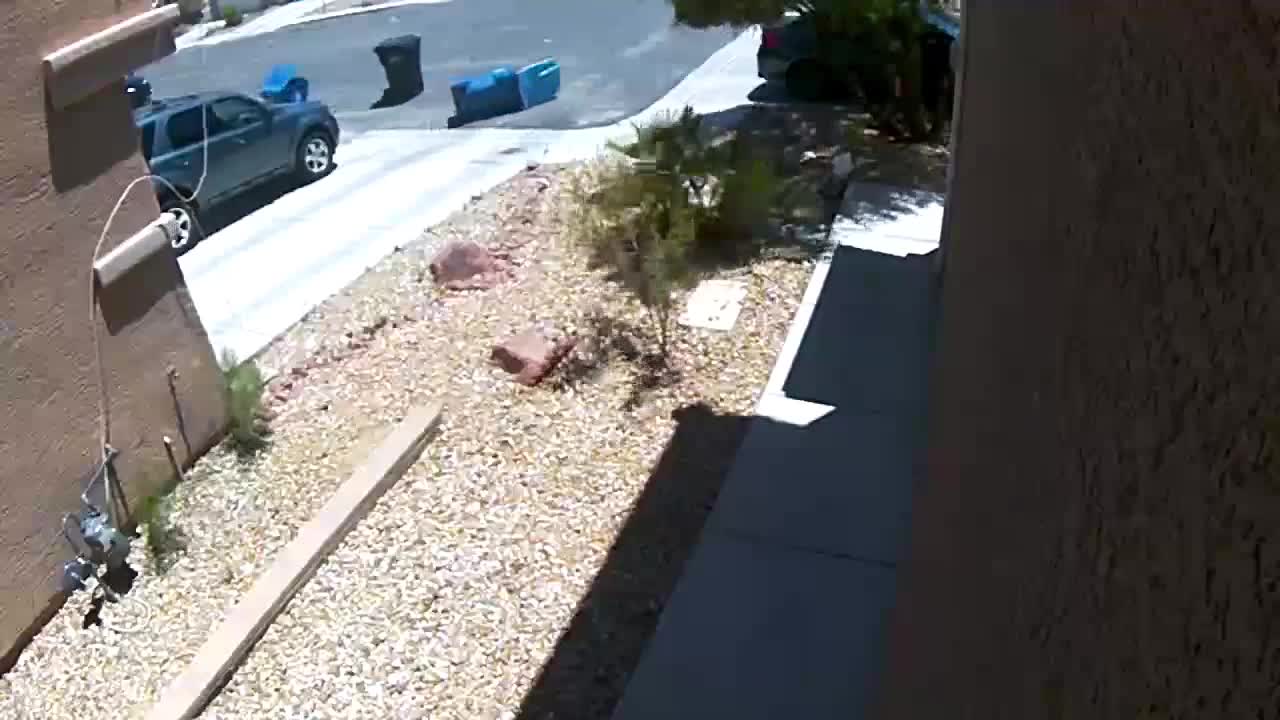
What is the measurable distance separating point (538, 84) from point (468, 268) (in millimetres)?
9075

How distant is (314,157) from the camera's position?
1293 centimetres

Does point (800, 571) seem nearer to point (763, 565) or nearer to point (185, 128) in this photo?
point (763, 565)

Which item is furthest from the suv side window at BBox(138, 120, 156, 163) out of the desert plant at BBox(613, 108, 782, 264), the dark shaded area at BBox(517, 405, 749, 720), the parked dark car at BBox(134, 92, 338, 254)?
the dark shaded area at BBox(517, 405, 749, 720)

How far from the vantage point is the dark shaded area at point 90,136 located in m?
5.10

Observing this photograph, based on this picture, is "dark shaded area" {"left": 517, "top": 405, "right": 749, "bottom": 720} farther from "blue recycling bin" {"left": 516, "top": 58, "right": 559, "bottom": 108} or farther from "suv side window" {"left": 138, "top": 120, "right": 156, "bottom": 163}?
"blue recycling bin" {"left": 516, "top": 58, "right": 559, "bottom": 108}

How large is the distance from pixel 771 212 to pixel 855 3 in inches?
101

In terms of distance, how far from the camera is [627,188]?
7809 mm

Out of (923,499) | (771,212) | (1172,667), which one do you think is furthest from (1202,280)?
(771,212)

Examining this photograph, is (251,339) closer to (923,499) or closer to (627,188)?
(627,188)

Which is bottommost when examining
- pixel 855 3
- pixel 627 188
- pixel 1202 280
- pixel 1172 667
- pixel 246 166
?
pixel 246 166

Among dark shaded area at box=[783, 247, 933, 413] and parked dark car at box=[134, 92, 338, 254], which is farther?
parked dark car at box=[134, 92, 338, 254]

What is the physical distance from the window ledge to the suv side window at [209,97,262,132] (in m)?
6.30

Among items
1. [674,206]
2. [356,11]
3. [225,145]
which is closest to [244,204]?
[225,145]

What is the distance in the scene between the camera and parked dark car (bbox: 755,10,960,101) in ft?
37.2
